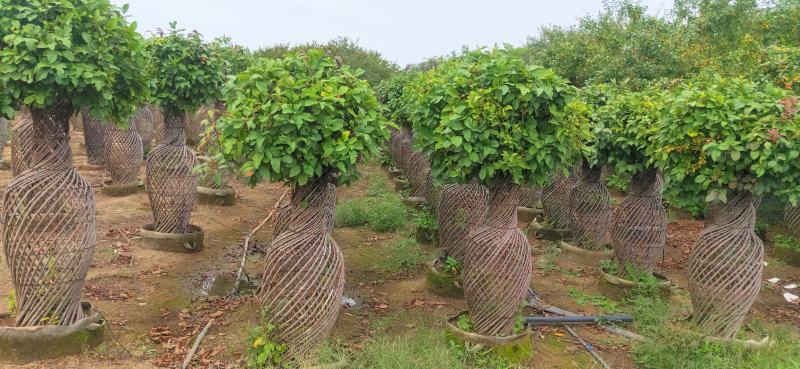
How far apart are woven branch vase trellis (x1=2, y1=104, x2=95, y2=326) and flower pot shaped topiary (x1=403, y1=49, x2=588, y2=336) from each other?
305 centimetres

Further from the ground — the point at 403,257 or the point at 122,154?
the point at 122,154

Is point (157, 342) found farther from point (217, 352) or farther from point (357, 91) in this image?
point (357, 91)

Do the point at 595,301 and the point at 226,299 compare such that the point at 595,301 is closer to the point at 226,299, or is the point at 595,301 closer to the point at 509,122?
the point at 509,122

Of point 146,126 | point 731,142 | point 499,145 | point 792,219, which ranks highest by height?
point 731,142

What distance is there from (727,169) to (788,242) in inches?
220

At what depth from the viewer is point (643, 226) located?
7.15 metres

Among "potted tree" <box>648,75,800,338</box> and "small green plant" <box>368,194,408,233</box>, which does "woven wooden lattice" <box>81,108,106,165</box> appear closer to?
"small green plant" <box>368,194,408,233</box>

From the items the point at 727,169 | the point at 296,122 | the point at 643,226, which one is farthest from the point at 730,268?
the point at 296,122

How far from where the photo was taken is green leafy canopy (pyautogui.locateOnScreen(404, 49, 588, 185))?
4.71 m

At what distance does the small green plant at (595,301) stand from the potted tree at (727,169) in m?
1.15

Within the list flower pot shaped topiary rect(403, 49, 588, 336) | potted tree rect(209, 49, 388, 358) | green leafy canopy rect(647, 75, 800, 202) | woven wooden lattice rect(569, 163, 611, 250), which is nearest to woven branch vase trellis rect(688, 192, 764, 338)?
green leafy canopy rect(647, 75, 800, 202)

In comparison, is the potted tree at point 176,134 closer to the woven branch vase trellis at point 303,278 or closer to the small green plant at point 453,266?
the small green plant at point 453,266

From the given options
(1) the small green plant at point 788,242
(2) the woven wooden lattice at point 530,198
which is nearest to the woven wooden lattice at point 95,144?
(2) the woven wooden lattice at point 530,198

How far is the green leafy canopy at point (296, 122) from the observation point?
4.19m
